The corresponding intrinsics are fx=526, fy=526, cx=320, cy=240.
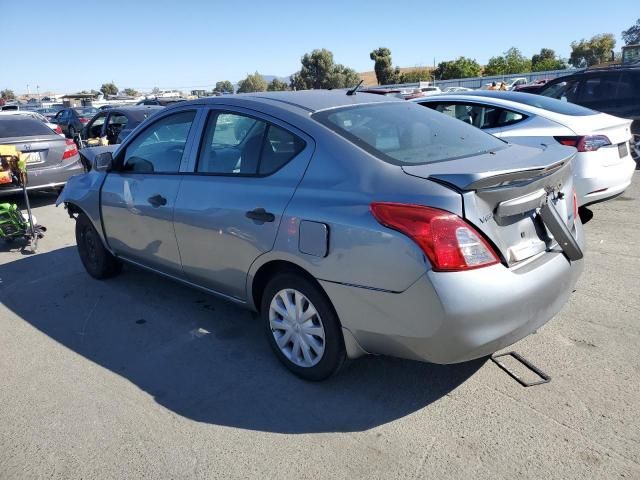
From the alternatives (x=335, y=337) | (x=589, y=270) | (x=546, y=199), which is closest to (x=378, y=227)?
(x=335, y=337)

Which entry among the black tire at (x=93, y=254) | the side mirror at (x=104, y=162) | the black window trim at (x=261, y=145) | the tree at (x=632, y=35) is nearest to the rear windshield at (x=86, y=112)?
the black tire at (x=93, y=254)

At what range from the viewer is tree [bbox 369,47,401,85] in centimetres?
6906

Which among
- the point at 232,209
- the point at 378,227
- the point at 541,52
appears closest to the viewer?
the point at 378,227

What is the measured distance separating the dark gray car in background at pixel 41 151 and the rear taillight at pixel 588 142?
7.68 m

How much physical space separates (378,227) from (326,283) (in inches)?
17.9

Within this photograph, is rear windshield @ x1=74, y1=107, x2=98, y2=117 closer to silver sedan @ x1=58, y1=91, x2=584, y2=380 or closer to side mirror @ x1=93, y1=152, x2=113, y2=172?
side mirror @ x1=93, y1=152, x2=113, y2=172

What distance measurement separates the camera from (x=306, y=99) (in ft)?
11.6

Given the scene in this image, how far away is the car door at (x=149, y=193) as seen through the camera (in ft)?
12.9

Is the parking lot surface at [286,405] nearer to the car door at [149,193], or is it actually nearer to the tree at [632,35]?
the car door at [149,193]

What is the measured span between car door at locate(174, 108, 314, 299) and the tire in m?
0.26

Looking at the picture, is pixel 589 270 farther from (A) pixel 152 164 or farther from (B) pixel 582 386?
(A) pixel 152 164

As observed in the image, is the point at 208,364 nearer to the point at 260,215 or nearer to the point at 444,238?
the point at 260,215

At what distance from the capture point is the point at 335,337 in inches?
114

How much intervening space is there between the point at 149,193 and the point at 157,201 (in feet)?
0.52
